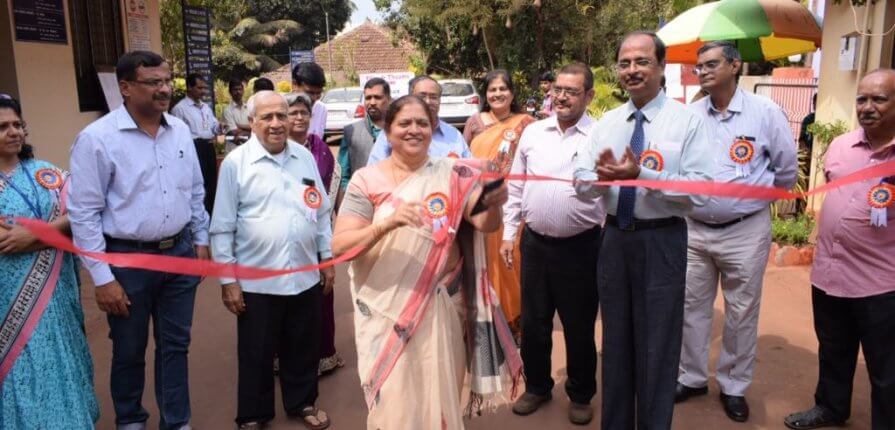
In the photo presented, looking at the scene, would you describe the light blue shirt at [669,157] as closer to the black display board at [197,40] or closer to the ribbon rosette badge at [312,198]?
the ribbon rosette badge at [312,198]

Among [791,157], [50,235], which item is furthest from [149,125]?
[791,157]

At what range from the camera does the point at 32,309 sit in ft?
9.05

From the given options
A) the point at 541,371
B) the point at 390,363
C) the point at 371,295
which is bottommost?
the point at 541,371

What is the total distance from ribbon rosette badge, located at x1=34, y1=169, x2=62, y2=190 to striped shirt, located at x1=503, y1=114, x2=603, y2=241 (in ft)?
7.62

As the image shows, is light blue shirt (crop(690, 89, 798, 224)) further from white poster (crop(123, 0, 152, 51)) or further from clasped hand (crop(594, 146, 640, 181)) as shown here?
white poster (crop(123, 0, 152, 51))

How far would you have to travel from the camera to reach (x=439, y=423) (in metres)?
2.62

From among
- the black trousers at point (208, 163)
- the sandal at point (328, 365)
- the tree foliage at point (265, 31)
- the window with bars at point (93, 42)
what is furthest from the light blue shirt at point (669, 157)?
the tree foliage at point (265, 31)

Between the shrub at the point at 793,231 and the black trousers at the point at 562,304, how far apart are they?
12.7 ft

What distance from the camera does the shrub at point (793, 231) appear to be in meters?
6.48

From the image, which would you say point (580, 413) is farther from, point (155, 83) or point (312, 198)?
point (155, 83)

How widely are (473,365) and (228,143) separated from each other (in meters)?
7.06

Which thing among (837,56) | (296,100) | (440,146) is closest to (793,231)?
(837,56)

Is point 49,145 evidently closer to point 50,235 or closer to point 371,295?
point 50,235

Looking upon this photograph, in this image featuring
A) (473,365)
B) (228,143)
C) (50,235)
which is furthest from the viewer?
(228,143)
